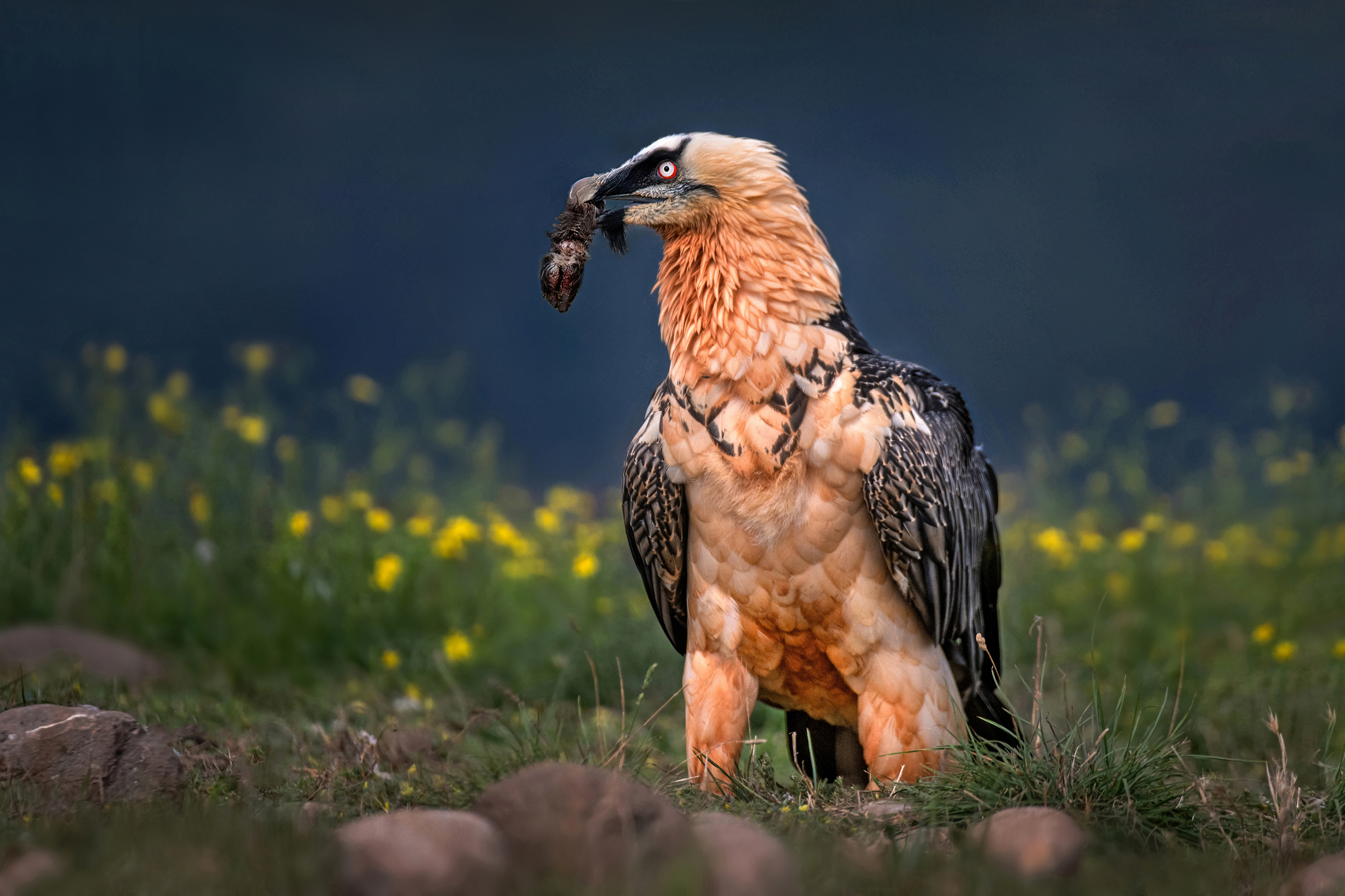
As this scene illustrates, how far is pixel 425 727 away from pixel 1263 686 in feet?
10.3

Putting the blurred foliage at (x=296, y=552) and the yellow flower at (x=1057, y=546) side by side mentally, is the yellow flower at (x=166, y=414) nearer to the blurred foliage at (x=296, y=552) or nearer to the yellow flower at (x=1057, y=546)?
the blurred foliage at (x=296, y=552)

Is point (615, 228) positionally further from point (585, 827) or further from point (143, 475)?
point (143, 475)

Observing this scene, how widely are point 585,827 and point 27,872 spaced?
34.8 inches

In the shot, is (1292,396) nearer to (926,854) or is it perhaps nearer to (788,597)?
(788,597)

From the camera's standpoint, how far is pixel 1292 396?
647cm

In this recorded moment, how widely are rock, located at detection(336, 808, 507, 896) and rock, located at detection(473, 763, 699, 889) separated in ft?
0.27

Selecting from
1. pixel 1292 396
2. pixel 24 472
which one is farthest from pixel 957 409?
pixel 24 472

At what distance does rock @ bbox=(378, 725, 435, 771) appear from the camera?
11.1ft

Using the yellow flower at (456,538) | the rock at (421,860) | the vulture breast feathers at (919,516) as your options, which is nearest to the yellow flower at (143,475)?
the yellow flower at (456,538)

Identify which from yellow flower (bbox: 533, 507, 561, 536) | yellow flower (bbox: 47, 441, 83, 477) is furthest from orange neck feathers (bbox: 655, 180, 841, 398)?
yellow flower (bbox: 47, 441, 83, 477)

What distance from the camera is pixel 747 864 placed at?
76.8 inches

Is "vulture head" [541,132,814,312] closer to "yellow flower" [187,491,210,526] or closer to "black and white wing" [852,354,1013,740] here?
"black and white wing" [852,354,1013,740]

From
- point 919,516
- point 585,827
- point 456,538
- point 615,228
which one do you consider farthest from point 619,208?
point 456,538

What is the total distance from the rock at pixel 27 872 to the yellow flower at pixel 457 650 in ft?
10.6
